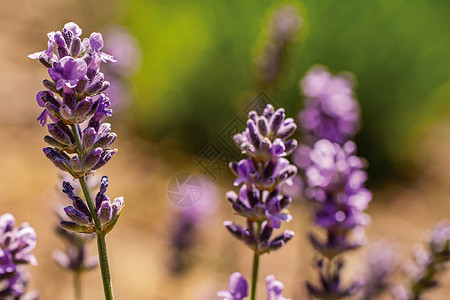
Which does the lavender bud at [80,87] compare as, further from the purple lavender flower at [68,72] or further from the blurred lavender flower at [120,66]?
the blurred lavender flower at [120,66]

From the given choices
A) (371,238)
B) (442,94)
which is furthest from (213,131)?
(442,94)

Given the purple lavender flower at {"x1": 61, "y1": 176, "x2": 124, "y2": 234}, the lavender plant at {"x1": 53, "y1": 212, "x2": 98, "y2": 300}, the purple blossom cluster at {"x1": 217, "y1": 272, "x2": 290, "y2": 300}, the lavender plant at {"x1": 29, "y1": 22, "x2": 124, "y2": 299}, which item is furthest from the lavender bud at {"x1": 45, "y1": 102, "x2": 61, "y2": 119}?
the lavender plant at {"x1": 53, "y1": 212, "x2": 98, "y2": 300}

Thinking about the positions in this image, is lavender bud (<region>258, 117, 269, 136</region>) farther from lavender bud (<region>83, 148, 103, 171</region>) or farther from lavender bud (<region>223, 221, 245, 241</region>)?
lavender bud (<region>83, 148, 103, 171</region>)

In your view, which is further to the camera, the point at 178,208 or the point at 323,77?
the point at 178,208

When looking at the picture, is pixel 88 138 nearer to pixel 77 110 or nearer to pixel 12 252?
pixel 77 110

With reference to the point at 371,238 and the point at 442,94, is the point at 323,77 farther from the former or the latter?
the point at 442,94

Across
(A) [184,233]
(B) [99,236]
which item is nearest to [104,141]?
(B) [99,236]

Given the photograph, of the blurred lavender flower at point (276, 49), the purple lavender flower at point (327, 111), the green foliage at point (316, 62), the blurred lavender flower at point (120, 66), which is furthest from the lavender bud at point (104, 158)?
the green foliage at point (316, 62)
